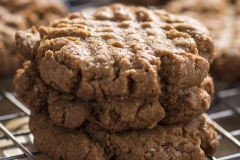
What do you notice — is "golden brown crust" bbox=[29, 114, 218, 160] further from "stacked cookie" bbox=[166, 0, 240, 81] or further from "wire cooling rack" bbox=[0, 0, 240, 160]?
"stacked cookie" bbox=[166, 0, 240, 81]

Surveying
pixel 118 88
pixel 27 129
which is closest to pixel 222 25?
pixel 27 129

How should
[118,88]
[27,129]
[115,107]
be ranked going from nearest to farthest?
[118,88] < [115,107] < [27,129]

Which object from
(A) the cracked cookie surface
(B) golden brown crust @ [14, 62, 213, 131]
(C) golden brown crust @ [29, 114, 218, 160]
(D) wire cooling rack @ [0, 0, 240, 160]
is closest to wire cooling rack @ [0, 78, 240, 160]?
(D) wire cooling rack @ [0, 0, 240, 160]

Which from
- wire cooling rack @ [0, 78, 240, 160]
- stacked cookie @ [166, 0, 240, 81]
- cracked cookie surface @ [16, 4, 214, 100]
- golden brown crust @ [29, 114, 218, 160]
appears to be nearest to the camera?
cracked cookie surface @ [16, 4, 214, 100]

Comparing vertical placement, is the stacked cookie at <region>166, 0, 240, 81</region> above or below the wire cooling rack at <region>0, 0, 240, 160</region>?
above

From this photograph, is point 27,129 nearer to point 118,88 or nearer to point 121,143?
point 121,143

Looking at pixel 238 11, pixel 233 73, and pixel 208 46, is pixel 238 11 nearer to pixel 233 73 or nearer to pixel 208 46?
pixel 233 73

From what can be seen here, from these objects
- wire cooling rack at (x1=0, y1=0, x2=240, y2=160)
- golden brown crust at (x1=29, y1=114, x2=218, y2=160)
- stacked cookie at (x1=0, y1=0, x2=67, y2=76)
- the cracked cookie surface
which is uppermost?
the cracked cookie surface
